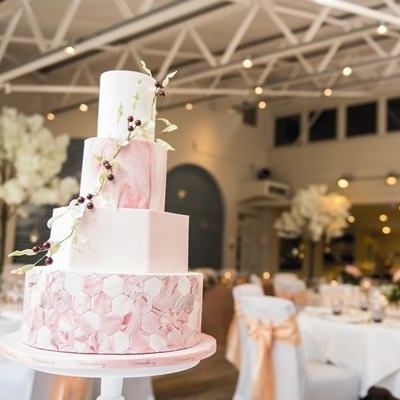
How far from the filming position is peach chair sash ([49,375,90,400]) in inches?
138

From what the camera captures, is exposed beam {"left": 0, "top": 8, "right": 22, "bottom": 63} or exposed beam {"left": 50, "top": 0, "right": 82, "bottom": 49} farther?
exposed beam {"left": 0, "top": 8, "right": 22, "bottom": 63}

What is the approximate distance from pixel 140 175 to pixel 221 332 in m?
7.44

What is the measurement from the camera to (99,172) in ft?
6.47

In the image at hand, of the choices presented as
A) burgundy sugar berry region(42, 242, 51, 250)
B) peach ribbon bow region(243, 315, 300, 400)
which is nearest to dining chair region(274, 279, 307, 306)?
peach ribbon bow region(243, 315, 300, 400)

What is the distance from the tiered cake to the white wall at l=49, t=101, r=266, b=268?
9.56 meters

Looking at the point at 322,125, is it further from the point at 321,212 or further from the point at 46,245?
the point at 46,245

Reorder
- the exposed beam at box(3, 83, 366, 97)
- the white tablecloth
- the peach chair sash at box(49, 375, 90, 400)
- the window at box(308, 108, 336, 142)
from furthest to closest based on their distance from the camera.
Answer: the window at box(308, 108, 336, 142) < the exposed beam at box(3, 83, 366, 97) < the white tablecloth < the peach chair sash at box(49, 375, 90, 400)

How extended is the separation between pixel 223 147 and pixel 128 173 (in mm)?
11493

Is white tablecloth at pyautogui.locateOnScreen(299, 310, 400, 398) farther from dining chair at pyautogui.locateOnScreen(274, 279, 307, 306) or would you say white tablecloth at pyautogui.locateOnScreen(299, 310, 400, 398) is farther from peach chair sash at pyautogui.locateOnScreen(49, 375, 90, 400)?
dining chair at pyautogui.locateOnScreen(274, 279, 307, 306)

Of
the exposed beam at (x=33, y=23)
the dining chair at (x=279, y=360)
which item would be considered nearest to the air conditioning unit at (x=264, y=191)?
the exposed beam at (x=33, y=23)

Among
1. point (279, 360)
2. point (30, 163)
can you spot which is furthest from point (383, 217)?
point (30, 163)

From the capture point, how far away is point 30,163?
4.69 m

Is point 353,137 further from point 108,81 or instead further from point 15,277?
point 108,81

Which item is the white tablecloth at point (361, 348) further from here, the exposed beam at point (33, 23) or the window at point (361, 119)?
the window at point (361, 119)
